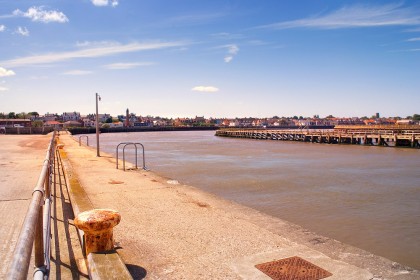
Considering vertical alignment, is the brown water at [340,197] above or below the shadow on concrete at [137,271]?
below

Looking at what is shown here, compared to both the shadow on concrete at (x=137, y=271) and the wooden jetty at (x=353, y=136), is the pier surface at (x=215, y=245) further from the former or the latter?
the wooden jetty at (x=353, y=136)

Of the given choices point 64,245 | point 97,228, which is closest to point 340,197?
point 64,245

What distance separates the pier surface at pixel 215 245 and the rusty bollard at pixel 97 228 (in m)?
0.53

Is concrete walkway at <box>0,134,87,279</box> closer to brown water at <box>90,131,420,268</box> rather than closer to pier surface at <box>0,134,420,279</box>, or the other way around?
pier surface at <box>0,134,420,279</box>

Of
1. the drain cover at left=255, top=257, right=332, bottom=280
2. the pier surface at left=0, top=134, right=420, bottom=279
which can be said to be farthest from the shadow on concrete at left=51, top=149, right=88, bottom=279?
the drain cover at left=255, top=257, right=332, bottom=280

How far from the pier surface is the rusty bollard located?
20.9 inches

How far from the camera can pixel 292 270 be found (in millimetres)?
4895

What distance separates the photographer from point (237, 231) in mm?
6688

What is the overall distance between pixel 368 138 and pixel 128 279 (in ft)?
161

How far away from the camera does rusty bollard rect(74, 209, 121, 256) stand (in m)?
4.61

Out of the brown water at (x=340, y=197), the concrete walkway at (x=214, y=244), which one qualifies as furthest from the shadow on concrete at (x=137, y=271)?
the brown water at (x=340, y=197)

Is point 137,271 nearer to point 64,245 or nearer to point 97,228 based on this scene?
point 97,228

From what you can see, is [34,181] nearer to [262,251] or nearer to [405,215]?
[262,251]

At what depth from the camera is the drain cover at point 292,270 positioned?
470cm
